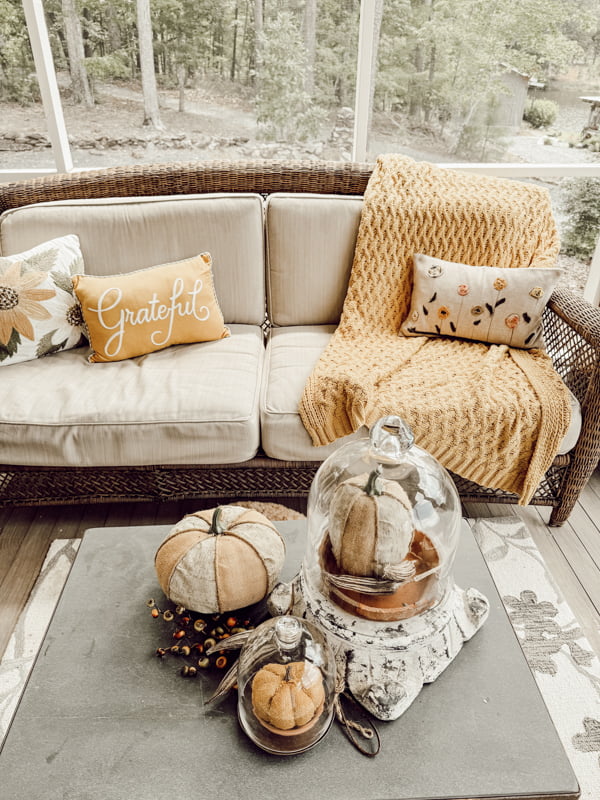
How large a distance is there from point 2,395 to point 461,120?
2038 mm

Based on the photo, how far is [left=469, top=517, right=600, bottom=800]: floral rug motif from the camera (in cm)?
129

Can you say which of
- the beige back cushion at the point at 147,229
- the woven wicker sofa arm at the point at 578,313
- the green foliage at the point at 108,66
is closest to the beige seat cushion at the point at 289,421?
the woven wicker sofa arm at the point at 578,313

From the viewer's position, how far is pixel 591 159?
8.25ft

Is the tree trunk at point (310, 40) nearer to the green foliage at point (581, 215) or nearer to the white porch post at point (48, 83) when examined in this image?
the white porch post at point (48, 83)

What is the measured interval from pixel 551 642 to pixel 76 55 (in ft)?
8.63

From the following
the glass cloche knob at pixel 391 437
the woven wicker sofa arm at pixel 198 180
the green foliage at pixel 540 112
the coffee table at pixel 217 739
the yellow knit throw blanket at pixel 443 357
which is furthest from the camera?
the green foliage at pixel 540 112

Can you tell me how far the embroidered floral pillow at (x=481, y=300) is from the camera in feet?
6.03

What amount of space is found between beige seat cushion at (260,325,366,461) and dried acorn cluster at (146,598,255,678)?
2.13 feet

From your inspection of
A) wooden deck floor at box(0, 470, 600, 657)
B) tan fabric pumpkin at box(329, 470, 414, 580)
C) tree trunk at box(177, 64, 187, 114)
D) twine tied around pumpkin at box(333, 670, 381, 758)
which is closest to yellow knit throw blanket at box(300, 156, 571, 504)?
wooden deck floor at box(0, 470, 600, 657)

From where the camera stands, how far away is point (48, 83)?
7.15 feet

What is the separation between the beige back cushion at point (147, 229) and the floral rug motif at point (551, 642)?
1.24 metres

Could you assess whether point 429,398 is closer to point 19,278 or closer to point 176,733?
point 176,733

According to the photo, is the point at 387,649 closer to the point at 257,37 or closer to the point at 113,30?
the point at 257,37

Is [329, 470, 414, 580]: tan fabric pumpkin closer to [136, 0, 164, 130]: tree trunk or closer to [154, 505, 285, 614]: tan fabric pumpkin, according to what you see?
[154, 505, 285, 614]: tan fabric pumpkin
